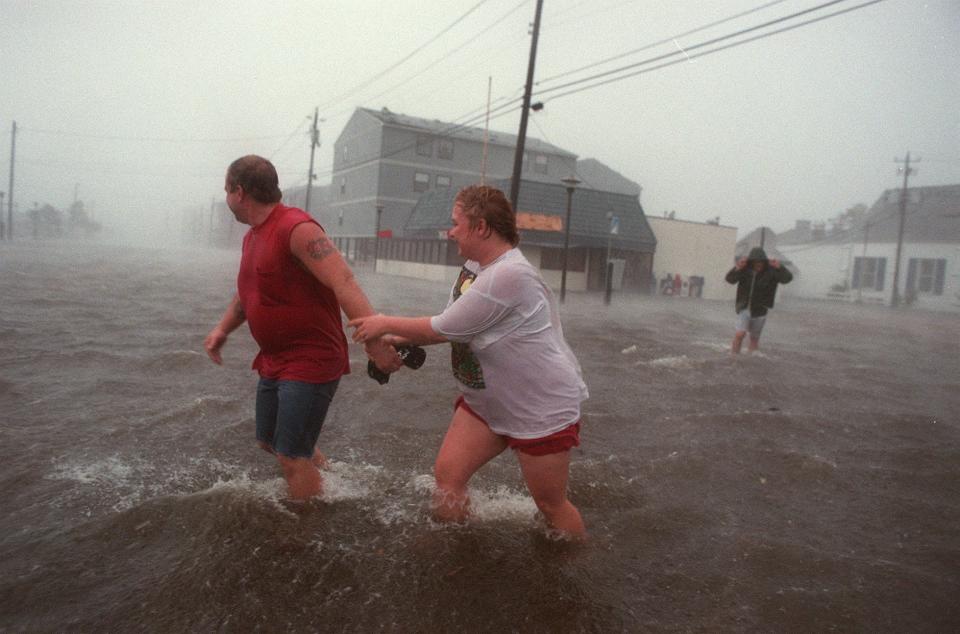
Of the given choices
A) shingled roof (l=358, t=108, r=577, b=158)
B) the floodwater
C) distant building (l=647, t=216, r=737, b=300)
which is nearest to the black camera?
the floodwater

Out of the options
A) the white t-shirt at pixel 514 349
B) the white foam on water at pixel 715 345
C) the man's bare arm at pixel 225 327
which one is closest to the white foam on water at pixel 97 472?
the man's bare arm at pixel 225 327

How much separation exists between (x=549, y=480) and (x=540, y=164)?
167 feet

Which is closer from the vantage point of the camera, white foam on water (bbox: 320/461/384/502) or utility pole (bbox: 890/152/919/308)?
white foam on water (bbox: 320/461/384/502)

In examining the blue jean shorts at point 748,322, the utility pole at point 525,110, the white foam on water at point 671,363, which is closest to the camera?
the white foam on water at point 671,363

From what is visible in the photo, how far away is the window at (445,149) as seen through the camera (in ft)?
158

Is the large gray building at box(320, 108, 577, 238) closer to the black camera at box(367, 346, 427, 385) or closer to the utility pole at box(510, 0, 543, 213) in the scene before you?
the utility pole at box(510, 0, 543, 213)

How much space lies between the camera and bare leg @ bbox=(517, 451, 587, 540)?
3.07m

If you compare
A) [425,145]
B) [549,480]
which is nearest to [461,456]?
[549,480]

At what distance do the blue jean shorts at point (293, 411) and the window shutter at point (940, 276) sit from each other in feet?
168

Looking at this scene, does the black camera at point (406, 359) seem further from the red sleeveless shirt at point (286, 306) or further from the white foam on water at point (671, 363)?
the white foam on water at point (671, 363)

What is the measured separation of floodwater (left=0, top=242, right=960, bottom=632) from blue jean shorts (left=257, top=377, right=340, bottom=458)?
0.40m

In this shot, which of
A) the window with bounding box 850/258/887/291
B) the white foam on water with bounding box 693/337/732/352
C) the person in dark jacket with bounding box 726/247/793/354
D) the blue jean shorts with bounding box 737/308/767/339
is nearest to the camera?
the person in dark jacket with bounding box 726/247/793/354

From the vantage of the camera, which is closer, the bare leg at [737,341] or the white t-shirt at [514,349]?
the white t-shirt at [514,349]

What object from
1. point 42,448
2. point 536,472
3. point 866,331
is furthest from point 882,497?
point 866,331
